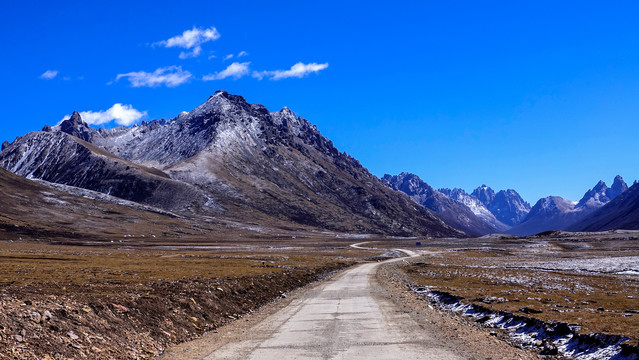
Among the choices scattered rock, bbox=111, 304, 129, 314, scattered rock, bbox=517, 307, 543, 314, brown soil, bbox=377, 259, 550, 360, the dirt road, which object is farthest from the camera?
scattered rock, bbox=517, 307, 543, 314

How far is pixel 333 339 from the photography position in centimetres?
1912

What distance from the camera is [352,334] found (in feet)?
66.4

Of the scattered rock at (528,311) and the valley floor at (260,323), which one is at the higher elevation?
the scattered rock at (528,311)

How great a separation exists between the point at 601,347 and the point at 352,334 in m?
9.61

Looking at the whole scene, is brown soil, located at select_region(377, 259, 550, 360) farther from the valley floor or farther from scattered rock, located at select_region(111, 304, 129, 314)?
scattered rock, located at select_region(111, 304, 129, 314)

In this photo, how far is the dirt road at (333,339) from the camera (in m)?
16.5

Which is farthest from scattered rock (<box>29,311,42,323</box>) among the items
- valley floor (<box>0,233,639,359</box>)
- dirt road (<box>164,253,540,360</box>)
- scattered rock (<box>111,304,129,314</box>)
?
dirt road (<box>164,253,540,360</box>)

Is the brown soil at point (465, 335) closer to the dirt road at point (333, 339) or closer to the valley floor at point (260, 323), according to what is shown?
the valley floor at point (260, 323)

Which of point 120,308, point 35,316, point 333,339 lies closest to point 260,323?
point 333,339

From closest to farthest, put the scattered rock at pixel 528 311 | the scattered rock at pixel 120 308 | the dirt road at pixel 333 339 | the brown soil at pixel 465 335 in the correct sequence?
the dirt road at pixel 333 339
the brown soil at pixel 465 335
the scattered rock at pixel 120 308
the scattered rock at pixel 528 311

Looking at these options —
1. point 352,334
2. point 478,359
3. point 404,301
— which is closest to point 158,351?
point 352,334

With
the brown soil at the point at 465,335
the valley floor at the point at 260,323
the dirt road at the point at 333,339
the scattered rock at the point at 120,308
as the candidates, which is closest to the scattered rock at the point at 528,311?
the valley floor at the point at 260,323

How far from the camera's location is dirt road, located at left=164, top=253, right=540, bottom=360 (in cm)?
1650

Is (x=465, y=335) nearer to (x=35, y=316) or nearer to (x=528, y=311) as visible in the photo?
(x=528, y=311)
